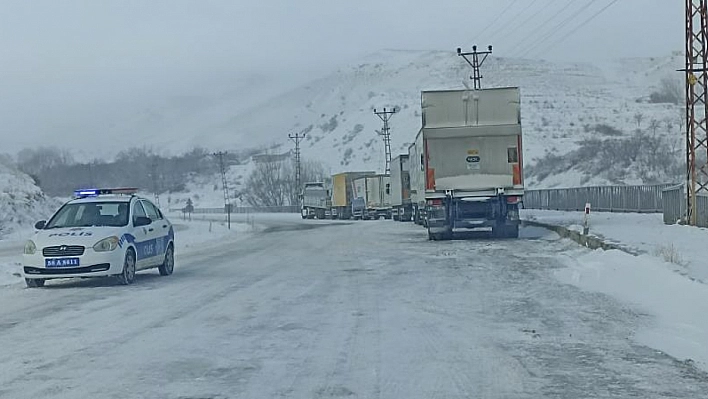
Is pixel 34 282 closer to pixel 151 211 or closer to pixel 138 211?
pixel 138 211

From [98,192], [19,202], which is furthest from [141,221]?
[19,202]

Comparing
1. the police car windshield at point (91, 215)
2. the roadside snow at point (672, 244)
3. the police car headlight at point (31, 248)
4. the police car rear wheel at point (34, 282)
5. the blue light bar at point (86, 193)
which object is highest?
the blue light bar at point (86, 193)

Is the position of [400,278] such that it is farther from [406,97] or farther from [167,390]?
[406,97]

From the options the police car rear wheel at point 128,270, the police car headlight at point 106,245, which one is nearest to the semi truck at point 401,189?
the police car rear wheel at point 128,270

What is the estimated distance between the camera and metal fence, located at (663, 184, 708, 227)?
1066 inches

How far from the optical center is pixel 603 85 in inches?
6422

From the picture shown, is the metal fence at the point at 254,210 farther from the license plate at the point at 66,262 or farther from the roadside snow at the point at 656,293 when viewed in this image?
the roadside snow at the point at 656,293

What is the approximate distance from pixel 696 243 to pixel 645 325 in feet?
32.5

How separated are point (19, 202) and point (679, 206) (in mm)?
45310

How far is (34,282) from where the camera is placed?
17.1 m

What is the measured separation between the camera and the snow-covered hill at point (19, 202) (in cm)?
5828

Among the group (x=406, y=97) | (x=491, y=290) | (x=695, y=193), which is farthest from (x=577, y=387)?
(x=406, y=97)

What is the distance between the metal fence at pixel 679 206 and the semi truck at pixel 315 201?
1865 inches

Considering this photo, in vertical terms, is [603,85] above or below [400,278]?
above
